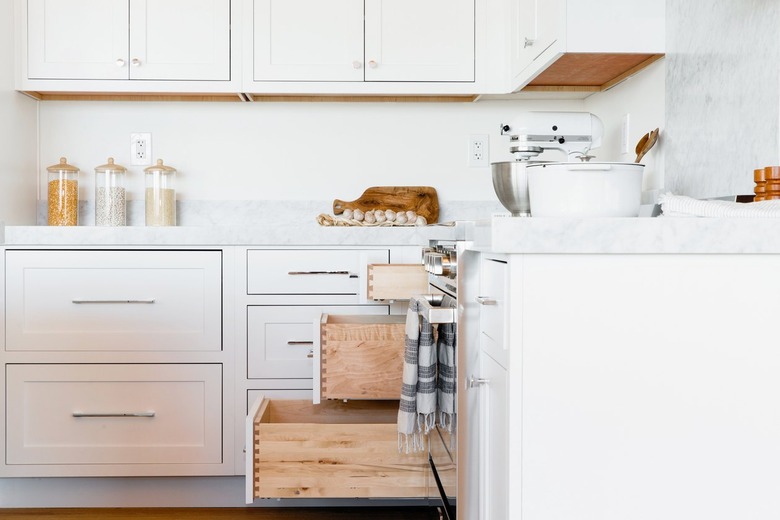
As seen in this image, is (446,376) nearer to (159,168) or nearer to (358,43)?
(358,43)

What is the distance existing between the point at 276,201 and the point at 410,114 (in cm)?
61

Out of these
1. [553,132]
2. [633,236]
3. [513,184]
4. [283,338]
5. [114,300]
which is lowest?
[283,338]

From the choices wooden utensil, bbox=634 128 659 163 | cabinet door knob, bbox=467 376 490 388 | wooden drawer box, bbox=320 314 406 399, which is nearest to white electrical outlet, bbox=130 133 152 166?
wooden drawer box, bbox=320 314 406 399

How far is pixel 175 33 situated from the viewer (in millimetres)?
2467

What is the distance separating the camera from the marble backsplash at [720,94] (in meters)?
1.48

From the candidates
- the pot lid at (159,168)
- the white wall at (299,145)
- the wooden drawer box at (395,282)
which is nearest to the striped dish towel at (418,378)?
the wooden drawer box at (395,282)

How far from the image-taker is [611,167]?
983 mm

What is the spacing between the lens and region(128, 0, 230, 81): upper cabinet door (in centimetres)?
247

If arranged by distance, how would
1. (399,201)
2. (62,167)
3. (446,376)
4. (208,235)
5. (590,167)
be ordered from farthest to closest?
(399,201), (62,167), (208,235), (446,376), (590,167)

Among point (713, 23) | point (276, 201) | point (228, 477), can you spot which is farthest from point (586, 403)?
point (276, 201)

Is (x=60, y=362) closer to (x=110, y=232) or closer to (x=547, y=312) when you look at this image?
(x=110, y=232)

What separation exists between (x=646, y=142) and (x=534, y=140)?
2.01ft

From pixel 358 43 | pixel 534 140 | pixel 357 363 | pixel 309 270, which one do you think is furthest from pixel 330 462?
pixel 358 43

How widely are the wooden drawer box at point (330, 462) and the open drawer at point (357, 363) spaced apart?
9cm
